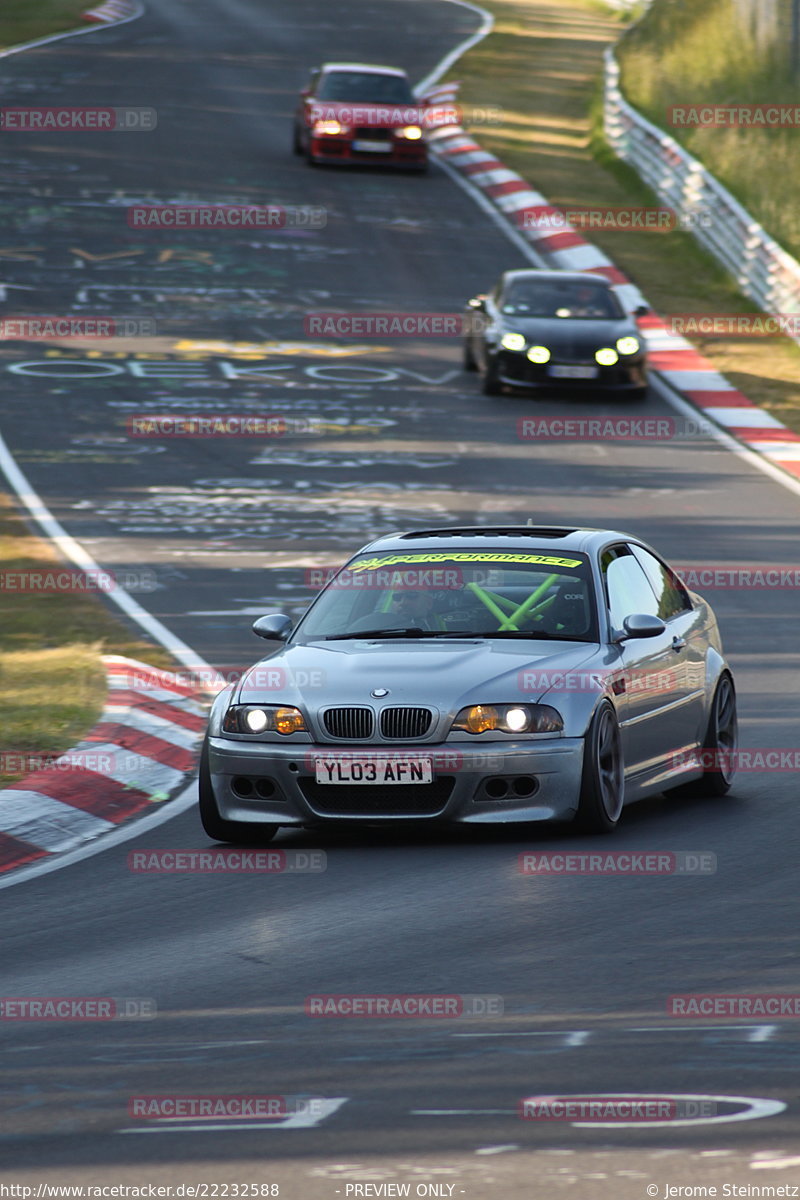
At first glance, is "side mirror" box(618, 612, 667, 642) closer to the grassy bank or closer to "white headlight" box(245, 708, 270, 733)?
"white headlight" box(245, 708, 270, 733)

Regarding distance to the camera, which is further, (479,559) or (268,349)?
(268,349)

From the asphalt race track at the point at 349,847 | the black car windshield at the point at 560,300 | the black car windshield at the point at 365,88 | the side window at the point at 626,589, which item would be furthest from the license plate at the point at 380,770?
the black car windshield at the point at 365,88

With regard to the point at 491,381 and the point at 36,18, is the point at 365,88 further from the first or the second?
the point at 36,18

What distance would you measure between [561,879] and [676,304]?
22.4 metres

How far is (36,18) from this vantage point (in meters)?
58.6

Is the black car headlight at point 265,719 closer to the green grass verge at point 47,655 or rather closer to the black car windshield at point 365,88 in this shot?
the green grass verge at point 47,655

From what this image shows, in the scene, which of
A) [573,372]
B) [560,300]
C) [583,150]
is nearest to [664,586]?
[573,372]

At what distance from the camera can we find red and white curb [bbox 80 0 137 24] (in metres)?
59.8

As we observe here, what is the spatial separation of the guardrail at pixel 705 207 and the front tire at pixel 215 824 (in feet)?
63.9

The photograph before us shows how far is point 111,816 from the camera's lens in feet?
34.8

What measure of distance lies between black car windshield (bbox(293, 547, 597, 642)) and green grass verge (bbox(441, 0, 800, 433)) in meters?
13.9

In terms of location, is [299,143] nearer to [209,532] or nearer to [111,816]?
[209,532]

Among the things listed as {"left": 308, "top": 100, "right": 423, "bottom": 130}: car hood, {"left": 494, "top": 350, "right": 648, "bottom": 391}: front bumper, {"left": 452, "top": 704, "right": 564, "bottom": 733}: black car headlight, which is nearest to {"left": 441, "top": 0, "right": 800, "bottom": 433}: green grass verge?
{"left": 494, "top": 350, "right": 648, "bottom": 391}: front bumper

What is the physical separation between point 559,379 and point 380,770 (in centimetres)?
1621
